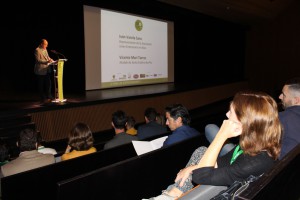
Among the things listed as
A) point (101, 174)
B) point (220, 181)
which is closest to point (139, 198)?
point (101, 174)

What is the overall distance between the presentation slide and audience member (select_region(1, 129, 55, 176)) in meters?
4.38

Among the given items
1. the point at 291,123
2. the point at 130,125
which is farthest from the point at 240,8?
the point at 291,123

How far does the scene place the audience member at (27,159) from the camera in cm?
214

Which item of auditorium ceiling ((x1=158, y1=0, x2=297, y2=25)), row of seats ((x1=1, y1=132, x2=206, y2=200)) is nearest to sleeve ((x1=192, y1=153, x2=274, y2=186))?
row of seats ((x1=1, y1=132, x2=206, y2=200))

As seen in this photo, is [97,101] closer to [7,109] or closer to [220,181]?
[7,109]

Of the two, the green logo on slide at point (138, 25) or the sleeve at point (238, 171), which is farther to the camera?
the green logo on slide at point (138, 25)

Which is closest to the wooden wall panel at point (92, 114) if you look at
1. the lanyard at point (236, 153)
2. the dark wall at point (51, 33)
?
the dark wall at point (51, 33)

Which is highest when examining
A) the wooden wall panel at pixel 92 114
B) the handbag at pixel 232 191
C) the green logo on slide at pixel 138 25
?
the green logo on slide at pixel 138 25

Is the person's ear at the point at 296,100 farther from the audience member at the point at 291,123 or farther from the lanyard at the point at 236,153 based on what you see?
the lanyard at the point at 236,153

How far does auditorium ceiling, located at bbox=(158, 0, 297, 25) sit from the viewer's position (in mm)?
8852

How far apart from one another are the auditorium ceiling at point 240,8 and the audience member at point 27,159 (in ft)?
20.4

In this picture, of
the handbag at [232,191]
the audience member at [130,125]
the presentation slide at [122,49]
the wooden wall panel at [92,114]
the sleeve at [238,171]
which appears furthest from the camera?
the presentation slide at [122,49]

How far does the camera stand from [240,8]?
10359 millimetres

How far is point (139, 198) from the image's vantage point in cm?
180
